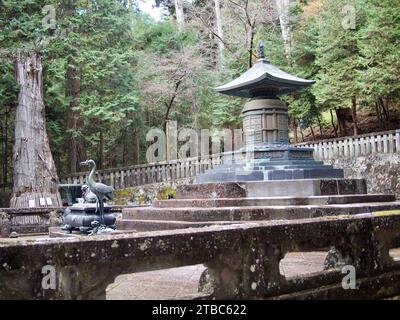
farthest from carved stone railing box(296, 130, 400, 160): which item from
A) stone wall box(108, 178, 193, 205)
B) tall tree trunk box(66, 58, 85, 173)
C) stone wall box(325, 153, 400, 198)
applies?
tall tree trunk box(66, 58, 85, 173)

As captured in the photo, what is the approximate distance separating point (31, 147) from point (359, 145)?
40.0 feet

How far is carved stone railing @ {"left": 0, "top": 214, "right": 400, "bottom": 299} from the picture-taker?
2498 millimetres

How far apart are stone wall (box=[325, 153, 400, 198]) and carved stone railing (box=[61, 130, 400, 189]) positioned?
229 millimetres

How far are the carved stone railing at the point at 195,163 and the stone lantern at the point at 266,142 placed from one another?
14.5 ft

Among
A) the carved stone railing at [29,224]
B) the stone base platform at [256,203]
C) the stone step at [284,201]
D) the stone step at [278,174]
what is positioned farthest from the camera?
the carved stone railing at [29,224]

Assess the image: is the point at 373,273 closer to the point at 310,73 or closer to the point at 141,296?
the point at 141,296

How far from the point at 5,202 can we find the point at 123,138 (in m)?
7.61

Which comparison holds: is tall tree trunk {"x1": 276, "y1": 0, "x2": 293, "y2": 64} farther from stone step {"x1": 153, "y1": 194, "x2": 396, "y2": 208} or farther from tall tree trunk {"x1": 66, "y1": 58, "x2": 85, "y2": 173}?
stone step {"x1": 153, "y1": 194, "x2": 396, "y2": 208}

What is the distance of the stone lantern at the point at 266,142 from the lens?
9469mm

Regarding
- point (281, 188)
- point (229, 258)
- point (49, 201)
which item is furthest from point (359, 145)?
point (229, 258)

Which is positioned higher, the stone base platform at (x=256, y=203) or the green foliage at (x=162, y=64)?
the green foliage at (x=162, y=64)

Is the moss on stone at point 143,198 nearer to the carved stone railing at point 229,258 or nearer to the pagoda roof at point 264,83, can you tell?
the pagoda roof at point 264,83

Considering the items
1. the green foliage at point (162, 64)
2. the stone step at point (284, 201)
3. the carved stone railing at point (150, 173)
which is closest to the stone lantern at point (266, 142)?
the stone step at point (284, 201)

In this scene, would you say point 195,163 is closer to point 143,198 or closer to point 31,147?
point 143,198
